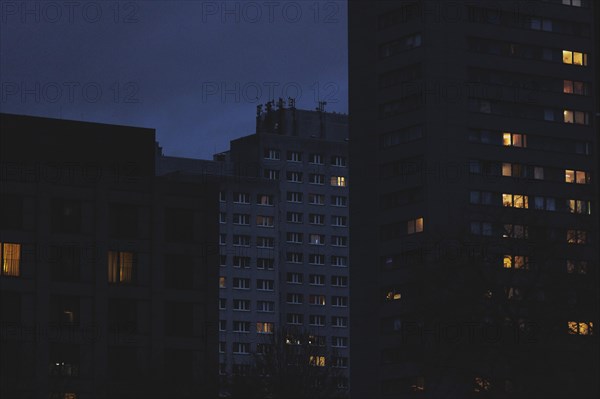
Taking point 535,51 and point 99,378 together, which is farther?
point 535,51

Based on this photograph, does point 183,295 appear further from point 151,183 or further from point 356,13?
point 356,13

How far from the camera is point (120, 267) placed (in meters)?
111

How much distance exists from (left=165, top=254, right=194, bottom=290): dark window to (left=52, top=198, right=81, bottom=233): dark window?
6981 mm

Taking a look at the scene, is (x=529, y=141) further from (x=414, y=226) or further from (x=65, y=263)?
(x=65, y=263)

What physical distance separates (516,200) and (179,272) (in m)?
62.2

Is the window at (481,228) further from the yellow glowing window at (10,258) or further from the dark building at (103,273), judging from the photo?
the yellow glowing window at (10,258)

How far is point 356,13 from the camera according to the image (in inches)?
6826

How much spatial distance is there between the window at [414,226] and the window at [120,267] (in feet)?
183

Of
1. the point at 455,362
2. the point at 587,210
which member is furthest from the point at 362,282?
the point at 455,362

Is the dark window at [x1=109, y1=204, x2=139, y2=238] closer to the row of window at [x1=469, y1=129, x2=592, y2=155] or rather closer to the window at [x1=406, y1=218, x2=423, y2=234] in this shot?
the window at [x1=406, y1=218, x2=423, y2=234]

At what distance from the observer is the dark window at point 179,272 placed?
112 meters

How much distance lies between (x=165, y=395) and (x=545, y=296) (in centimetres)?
2456

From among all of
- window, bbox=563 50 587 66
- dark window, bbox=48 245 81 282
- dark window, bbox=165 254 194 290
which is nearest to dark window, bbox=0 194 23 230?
dark window, bbox=48 245 81 282

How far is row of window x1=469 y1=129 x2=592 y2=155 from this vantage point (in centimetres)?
16600
